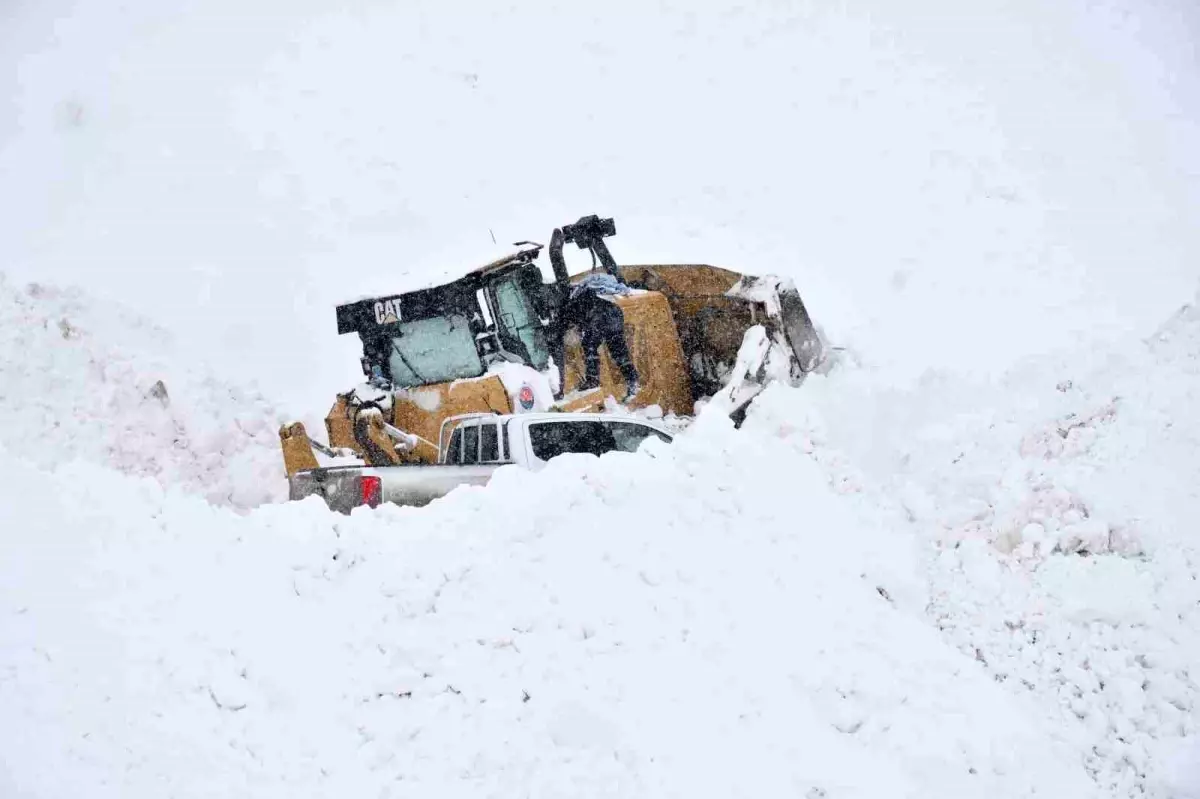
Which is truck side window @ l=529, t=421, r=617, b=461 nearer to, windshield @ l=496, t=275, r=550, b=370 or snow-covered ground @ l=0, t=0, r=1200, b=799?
snow-covered ground @ l=0, t=0, r=1200, b=799

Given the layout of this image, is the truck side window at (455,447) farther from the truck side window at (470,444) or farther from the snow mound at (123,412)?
the snow mound at (123,412)

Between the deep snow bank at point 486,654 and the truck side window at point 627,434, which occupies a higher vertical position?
the truck side window at point 627,434

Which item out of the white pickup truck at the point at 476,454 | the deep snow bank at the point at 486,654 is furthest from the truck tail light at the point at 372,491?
the deep snow bank at the point at 486,654

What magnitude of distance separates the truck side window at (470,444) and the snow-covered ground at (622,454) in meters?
0.98

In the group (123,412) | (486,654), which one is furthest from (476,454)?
(123,412)

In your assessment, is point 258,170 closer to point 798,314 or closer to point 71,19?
point 71,19

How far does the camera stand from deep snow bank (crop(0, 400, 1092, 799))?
4.39 metres

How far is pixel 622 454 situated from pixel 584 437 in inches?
36.3

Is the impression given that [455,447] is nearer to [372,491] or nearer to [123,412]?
[372,491]

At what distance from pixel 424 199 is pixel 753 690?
1442 cm

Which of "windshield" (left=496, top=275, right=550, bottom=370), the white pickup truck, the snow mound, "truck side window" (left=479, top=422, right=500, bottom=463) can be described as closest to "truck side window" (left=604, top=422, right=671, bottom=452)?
the white pickup truck

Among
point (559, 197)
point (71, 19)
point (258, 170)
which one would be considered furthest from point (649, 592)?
point (71, 19)

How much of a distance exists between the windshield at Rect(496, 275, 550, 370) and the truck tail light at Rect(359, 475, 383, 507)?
343 cm

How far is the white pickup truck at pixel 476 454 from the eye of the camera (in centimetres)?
638
